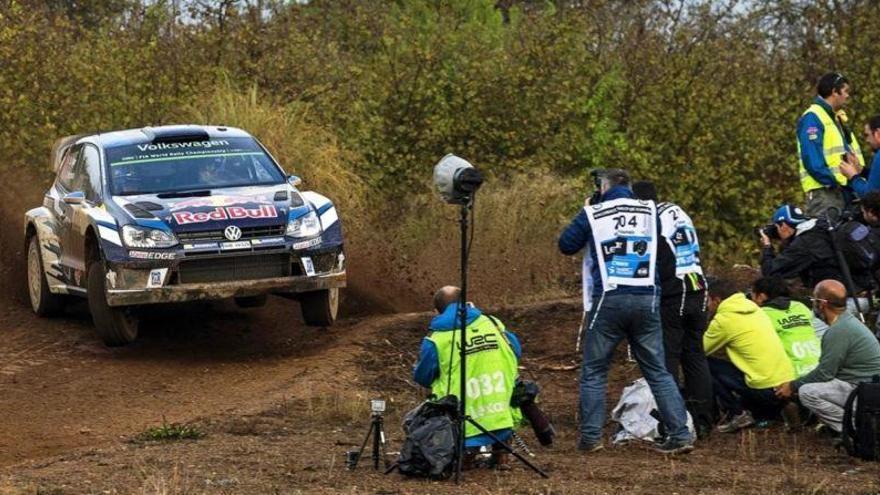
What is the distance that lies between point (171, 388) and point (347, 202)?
6.95 m

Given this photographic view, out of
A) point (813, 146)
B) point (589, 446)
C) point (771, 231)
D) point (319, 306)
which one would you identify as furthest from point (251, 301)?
point (589, 446)

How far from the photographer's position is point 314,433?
39.7ft

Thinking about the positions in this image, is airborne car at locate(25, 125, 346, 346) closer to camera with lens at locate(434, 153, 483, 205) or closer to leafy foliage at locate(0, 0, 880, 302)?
camera with lens at locate(434, 153, 483, 205)

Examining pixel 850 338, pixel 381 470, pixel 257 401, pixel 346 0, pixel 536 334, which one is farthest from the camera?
pixel 346 0

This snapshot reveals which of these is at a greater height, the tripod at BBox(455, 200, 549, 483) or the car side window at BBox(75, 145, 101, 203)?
the car side window at BBox(75, 145, 101, 203)

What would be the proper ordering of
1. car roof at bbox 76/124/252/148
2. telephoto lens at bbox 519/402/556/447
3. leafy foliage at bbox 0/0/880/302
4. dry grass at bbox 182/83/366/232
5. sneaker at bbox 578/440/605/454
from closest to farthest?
telephoto lens at bbox 519/402/556/447 < sneaker at bbox 578/440/605/454 < car roof at bbox 76/124/252/148 < dry grass at bbox 182/83/366/232 < leafy foliage at bbox 0/0/880/302

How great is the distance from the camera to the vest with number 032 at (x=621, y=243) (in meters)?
11.1

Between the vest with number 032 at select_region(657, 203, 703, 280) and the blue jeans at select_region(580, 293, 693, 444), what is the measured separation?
0.73m

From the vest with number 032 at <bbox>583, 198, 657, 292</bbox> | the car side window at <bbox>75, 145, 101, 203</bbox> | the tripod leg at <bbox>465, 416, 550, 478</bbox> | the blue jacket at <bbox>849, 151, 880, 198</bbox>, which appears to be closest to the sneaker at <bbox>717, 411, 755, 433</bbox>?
the vest with number 032 at <bbox>583, 198, 657, 292</bbox>

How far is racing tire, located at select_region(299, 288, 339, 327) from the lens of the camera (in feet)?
49.5

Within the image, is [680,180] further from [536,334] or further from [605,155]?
[536,334]

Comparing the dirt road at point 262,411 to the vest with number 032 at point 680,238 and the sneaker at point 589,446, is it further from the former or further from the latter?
the vest with number 032 at point 680,238

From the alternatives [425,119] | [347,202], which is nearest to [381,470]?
[347,202]

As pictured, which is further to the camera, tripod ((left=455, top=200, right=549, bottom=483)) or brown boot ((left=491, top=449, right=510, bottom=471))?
brown boot ((left=491, top=449, right=510, bottom=471))
